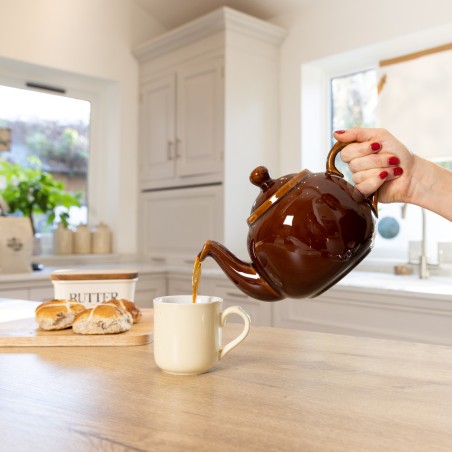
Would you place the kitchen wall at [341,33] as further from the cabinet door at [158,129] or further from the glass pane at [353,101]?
the cabinet door at [158,129]

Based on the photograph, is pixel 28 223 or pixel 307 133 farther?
pixel 307 133

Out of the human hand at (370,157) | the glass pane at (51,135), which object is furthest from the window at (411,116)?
the human hand at (370,157)

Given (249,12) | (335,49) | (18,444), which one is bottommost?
(18,444)

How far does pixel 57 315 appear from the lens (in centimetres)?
99

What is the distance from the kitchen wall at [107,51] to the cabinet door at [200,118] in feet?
1.52

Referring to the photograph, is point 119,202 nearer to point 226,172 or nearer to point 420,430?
point 226,172

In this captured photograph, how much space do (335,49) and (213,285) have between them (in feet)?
4.46

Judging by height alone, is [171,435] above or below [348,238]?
below

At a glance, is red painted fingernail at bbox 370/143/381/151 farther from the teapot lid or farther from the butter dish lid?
the butter dish lid

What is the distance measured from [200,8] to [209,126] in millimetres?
771

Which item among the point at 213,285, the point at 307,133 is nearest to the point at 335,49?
the point at 307,133

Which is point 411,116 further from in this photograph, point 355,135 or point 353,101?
point 355,135

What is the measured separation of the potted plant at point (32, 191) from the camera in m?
3.07

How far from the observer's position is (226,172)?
288 cm
